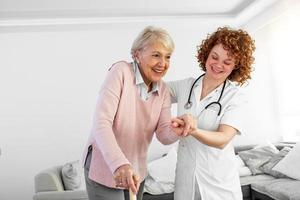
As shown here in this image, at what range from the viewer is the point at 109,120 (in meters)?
1.56

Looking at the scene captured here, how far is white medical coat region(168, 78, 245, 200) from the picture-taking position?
186cm

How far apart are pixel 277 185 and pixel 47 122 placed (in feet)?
9.97

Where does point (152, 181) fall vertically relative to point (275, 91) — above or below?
below

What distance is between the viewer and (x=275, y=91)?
5.69m

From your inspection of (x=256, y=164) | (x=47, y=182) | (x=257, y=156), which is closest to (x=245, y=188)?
(x=256, y=164)

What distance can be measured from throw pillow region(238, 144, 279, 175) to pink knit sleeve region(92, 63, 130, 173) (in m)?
3.46

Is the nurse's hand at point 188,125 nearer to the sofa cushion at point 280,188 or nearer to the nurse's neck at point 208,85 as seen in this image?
the nurse's neck at point 208,85

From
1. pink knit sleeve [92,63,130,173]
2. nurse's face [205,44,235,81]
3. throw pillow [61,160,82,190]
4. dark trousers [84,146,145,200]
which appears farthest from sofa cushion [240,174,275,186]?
pink knit sleeve [92,63,130,173]

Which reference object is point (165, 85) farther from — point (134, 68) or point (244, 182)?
point (244, 182)

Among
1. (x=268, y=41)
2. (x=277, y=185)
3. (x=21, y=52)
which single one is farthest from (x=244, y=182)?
(x=21, y=52)

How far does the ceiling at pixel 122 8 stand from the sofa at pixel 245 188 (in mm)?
1974

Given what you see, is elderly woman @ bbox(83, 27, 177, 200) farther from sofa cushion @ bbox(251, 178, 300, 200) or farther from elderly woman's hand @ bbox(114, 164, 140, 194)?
sofa cushion @ bbox(251, 178, 300, 200)

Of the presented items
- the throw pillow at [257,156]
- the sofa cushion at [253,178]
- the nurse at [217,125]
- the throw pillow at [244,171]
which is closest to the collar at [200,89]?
the nurse at [217,125]

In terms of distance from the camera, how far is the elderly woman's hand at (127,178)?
53.6 inches
